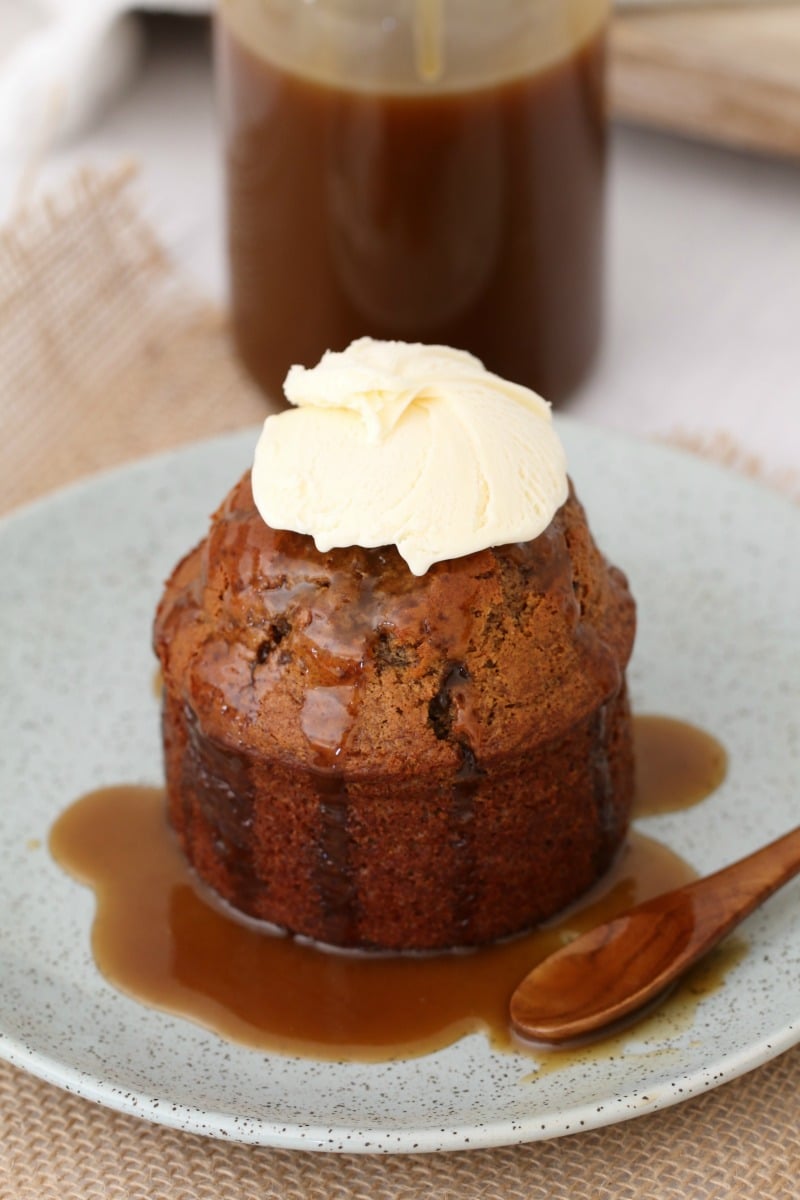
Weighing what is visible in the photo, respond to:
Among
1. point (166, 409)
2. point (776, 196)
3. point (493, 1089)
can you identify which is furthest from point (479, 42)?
point (493, 1089)

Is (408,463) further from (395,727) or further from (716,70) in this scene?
(716,70)

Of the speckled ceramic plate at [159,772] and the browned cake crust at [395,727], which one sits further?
the browned cake crust at [395,727]

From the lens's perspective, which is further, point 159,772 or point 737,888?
point 159,772

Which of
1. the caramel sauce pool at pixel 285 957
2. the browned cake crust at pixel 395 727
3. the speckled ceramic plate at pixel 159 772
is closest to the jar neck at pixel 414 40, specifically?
the speckled ceramic plate at pixel 159 772

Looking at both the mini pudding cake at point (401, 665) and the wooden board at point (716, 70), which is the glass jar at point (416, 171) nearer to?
the wooden board at point (716, 70)

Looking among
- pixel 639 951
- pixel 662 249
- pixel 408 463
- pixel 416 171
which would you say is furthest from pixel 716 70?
pixel 639 951

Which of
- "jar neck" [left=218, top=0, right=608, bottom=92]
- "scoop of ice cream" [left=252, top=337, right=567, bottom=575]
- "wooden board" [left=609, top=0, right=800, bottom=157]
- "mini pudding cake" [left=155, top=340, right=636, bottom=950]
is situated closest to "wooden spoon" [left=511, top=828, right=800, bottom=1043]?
"mini pudding cake" [left=155, top=340, right=636, bottom=950]

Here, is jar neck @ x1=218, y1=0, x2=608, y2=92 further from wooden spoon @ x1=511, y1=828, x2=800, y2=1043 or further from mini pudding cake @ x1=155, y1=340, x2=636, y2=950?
wooden spoon @ x1=511, y1=828, x2=800, y2=1043
